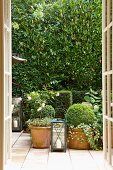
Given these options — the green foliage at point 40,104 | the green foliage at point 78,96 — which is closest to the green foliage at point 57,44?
the green foliage at point 78,96

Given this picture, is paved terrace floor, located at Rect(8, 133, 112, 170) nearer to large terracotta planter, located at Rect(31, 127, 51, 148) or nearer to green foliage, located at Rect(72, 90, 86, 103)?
large terracotta planter, located at Rect(31, 127, 51, 148)

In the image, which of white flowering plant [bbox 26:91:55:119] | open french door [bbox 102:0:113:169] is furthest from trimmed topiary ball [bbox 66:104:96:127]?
open french door [bbox 102:0:113:169]

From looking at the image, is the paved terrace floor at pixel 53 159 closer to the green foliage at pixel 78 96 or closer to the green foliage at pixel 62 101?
the green foliage at pixel 62 101

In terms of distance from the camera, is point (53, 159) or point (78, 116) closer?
point (53, 159)

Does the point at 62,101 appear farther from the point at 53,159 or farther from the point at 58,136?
the point at 53,159

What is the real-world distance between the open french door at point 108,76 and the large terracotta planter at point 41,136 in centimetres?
237

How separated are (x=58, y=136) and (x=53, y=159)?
0.71 m

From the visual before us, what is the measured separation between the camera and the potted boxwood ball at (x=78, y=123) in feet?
20.0

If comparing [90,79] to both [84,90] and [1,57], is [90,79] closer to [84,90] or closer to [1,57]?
[84,90]

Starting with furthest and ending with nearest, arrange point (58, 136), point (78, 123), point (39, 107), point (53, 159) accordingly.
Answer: point (39, 107) < point (78, 123) < point (58, 136) < point (53, 159)

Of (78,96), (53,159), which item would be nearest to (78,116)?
(53,159)

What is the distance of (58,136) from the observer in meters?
5.86

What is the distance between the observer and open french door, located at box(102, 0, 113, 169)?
3.55 metres

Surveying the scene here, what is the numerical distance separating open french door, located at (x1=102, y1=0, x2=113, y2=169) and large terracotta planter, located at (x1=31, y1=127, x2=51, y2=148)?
93.2 inches
